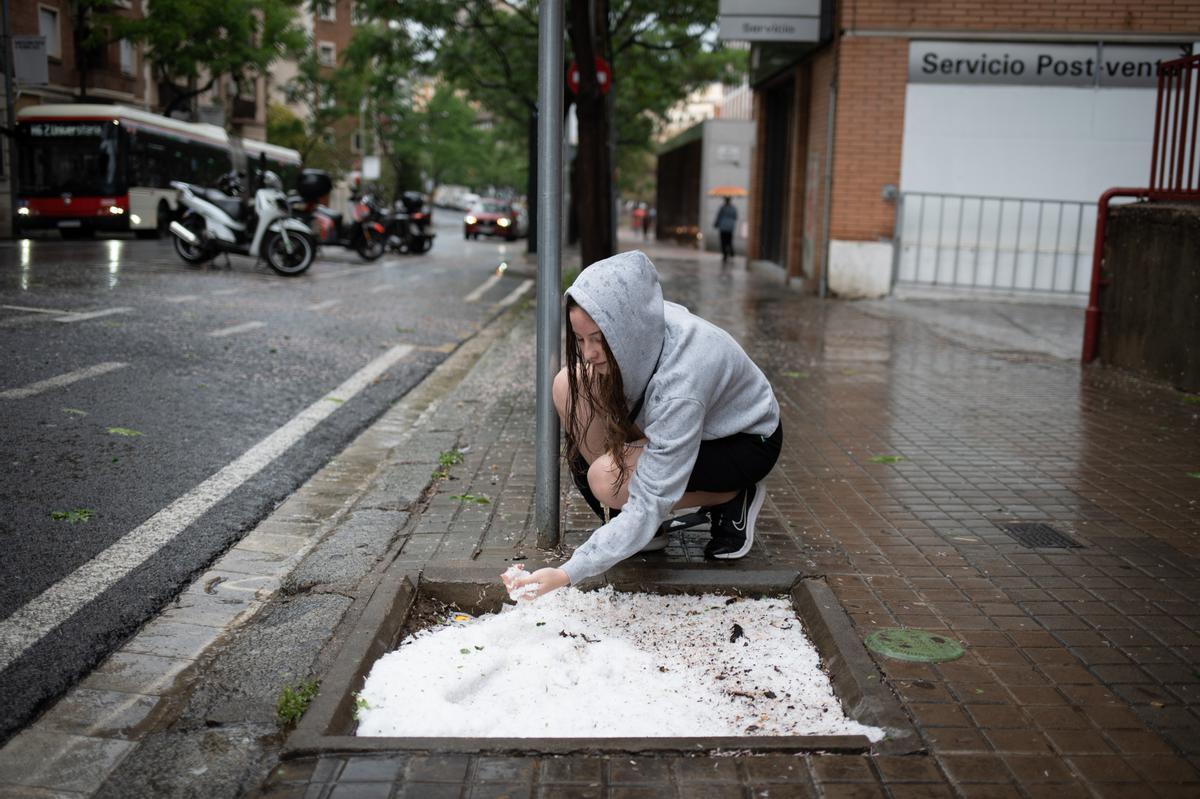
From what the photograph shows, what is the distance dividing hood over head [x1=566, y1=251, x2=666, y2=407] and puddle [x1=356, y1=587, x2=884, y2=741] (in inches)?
32.3

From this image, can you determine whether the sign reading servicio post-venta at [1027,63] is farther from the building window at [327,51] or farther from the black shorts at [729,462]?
the building window at [327,51]

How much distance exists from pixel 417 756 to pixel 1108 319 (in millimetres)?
8888

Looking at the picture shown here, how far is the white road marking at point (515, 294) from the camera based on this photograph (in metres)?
15.6

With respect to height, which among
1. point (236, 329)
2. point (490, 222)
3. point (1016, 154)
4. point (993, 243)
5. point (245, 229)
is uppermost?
point (1016, 154)

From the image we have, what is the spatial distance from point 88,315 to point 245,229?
8.14m

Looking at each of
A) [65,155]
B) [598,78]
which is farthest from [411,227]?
[598,78]

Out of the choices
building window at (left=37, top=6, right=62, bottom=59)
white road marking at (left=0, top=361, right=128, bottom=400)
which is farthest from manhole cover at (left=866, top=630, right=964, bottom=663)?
building window at (left=37, top=6, right=62, bottom=59)

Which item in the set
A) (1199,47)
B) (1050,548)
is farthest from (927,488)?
(1199,47)

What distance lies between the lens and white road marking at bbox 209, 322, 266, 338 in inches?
400

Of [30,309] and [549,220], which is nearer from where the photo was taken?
[549,220]

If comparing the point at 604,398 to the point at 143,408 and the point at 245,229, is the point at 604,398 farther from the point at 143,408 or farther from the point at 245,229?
the point at 245,229

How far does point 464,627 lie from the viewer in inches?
144

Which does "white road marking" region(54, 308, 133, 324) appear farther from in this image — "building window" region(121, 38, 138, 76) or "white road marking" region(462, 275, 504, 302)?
"building window" region(121, 38, 138, 76)

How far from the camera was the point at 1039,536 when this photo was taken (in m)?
4.70
